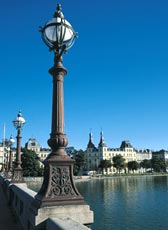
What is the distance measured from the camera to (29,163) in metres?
81.2

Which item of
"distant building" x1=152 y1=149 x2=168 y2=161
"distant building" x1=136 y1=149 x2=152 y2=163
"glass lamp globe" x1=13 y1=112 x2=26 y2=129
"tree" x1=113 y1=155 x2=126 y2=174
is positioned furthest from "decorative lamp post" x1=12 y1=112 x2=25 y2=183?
"distant building" x1=152 y1=149 x2=168 y2=161

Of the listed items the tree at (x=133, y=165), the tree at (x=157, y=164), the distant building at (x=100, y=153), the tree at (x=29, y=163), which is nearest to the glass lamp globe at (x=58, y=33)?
the tree at (x=29, y=163)

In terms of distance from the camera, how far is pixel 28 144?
13562 centimetres

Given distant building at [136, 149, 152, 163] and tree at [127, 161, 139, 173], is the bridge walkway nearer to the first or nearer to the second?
tree at [127, 161, 139, 173]

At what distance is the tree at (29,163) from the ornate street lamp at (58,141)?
250ft

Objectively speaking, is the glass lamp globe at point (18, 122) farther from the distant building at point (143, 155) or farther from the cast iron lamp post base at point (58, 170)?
the distant building at point (143, 155)

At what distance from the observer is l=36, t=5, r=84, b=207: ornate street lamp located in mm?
5844

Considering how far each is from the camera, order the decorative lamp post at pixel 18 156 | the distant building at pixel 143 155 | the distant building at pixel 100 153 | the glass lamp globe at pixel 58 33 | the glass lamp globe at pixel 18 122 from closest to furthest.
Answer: the glass lamp globe at pixel 58 33, the decorative lamp post at pixel 18 156, the glass lamp globe at pixel 18 122, the distant building at pixel 100 153, the distant building at pixel 143 155

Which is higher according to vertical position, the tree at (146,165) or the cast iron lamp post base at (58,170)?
the cast iron lamp post base at (58,170)

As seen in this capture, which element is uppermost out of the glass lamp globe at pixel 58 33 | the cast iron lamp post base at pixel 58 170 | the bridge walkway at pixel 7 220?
the glass lamp globe at pixel 58 33

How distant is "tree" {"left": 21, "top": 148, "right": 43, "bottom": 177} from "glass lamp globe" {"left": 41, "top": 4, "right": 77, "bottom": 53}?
7611 cm

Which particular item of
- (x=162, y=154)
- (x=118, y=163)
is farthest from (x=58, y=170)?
(x=162, y=154)

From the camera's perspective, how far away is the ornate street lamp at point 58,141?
584cm

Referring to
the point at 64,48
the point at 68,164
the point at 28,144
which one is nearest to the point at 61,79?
the point at 64,48
